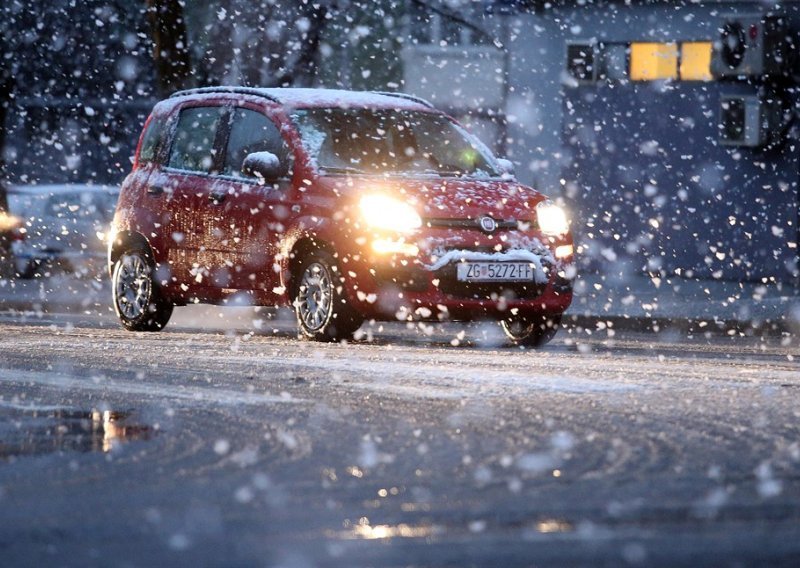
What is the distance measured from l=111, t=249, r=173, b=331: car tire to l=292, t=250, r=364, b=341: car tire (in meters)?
1.70

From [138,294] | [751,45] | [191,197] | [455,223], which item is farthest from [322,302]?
[751,45]

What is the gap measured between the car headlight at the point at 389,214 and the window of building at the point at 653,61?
1439 cm

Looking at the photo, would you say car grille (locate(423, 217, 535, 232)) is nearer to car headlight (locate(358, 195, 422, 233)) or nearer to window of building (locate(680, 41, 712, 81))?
car headlight (locate(358, 195, 422, 233))

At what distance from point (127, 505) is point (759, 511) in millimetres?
1867

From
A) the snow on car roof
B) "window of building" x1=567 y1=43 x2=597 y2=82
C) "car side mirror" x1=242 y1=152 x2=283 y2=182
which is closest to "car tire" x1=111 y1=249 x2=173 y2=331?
the snow on car roof

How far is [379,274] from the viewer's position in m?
13.0

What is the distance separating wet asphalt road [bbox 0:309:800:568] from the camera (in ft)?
17.7

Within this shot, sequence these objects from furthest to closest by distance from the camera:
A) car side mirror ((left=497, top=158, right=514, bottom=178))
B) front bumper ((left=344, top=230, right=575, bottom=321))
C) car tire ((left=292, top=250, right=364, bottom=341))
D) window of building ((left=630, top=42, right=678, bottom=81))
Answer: window of building ((left=630, top=42, right=678, bottom=81)) < car side mirror ((left=497, top=158, right=514, bottom=178)) < car tire ((left=292, top=250, right=364, bottom=341)) < front bumper ((left=344, top=230, right=575, bottom=321))

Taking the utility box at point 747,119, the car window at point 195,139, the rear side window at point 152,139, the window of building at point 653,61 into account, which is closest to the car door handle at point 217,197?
the car window at point 195,139

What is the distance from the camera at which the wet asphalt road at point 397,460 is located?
17.7 feet

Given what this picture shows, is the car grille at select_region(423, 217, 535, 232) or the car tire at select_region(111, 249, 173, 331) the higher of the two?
the car grille at select_region(423, 217, 535, 232)

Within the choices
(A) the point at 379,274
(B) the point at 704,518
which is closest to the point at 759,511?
(B) the point at 704,518

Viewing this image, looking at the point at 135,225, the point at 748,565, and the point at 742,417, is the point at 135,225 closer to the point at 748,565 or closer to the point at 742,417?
the point at 742,417

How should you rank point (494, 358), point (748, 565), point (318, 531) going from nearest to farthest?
point (748, 565)
point (318, 531)
point (494, 358)
